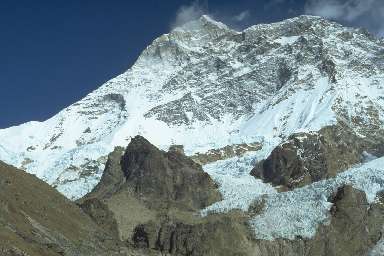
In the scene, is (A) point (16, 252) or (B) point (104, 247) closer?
(A) point (16, 252)

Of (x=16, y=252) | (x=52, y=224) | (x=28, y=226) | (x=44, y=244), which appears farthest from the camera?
(x=52, y=224)

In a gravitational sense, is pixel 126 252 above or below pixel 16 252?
above

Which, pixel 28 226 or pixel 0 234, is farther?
pixel 28 226

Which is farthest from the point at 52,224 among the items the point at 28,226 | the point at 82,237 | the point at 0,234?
the point at 0,234

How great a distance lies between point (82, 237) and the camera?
19838 cm

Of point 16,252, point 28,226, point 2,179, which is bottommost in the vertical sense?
point 16,252

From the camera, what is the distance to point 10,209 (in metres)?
179

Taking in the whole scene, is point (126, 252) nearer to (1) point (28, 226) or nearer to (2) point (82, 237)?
(2) point (82, 237)

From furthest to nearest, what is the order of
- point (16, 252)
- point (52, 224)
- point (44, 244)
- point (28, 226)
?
point (52, 224), point (28, 226), point (44, 244), point (16, 252)

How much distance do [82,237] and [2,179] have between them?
1823 cm

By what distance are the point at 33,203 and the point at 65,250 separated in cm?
3318

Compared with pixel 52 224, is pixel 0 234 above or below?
below

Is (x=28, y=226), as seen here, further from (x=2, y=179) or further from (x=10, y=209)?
(x=2, y=179)

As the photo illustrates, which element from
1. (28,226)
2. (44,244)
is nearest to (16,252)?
(44,244)
